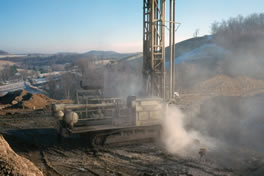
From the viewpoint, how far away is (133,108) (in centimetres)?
1009

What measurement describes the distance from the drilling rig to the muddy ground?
57 centimetres

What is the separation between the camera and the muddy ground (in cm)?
759

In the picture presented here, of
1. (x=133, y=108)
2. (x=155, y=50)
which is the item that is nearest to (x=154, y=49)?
(x=155, y=50)

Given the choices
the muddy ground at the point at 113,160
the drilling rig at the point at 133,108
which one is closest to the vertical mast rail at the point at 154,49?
the drilling rig at the point at 133,108

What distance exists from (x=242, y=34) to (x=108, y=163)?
4901cm

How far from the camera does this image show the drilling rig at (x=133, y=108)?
32.1 feet

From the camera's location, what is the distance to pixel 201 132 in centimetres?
1256

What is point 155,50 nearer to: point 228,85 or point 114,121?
point 114,121

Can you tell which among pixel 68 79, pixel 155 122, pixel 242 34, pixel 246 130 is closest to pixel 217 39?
pixel 242 34

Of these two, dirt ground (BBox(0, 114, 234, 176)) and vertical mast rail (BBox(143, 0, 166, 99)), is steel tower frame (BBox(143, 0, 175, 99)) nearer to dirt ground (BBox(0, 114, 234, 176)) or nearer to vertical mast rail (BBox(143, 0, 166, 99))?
vertical mast rail (BBox(143, 0, 166, 99))

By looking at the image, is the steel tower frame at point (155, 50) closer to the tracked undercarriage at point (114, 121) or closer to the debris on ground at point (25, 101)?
the tracked undercarriage at point (114, 121)

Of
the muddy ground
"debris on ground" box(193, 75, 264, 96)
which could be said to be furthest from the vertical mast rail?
"debris on ground" box(193, 75, 264, 96)

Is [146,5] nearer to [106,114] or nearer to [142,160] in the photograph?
[106,114]

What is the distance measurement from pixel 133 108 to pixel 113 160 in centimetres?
236
